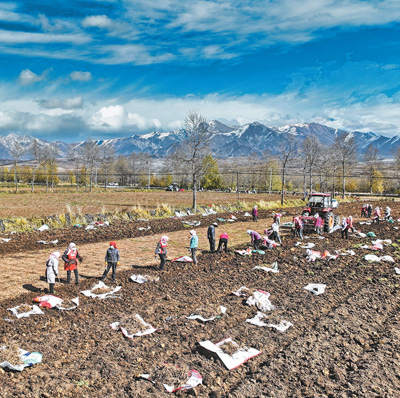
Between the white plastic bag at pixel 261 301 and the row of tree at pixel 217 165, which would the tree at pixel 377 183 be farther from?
the white plastic bag at pixel 261 301

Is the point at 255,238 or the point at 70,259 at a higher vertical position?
the point at 70,259

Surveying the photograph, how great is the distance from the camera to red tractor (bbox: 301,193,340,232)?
19656 mm

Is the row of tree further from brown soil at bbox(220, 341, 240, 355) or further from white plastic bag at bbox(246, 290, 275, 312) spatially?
brown soil at bbox(220, 341, 240, 355)

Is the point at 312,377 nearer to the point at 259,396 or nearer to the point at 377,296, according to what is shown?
the point at 259,396

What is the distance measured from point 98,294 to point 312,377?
5.94 metres

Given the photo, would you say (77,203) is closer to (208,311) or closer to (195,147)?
(195,147)

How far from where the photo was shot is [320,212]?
67.4 feet

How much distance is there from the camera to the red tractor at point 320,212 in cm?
1966

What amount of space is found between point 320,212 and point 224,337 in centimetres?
1525

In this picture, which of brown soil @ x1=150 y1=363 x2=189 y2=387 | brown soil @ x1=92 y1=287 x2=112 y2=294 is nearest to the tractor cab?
brown soil @ x1=92 y1=287 x2=112 y2=294

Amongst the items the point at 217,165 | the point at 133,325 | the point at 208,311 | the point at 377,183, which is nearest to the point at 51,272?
the point at 133,325

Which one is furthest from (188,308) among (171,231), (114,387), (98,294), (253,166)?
(253,166)

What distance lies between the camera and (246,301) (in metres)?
8.77

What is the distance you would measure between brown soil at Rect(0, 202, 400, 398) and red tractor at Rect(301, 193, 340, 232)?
26.1 ft
